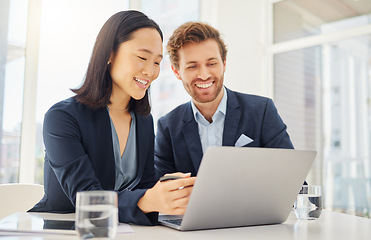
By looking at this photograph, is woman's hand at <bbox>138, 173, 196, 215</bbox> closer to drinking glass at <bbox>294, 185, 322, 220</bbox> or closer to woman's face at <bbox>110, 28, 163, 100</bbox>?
drinking glass at <bbox>294, 185, 322, 220</bbox>

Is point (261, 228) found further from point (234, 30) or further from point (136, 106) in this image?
point (234, 30)

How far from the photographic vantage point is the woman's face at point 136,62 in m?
1.54

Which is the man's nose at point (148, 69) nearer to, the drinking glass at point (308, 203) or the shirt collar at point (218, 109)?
the shirt collar at point (218, 109)

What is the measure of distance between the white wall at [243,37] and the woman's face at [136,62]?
3.52m

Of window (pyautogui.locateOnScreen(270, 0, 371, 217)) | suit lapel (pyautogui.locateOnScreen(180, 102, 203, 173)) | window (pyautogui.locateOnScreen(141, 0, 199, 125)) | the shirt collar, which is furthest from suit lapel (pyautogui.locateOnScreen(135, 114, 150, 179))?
window (pyautogui.locateOnScreen(270, 0, 371, 217))

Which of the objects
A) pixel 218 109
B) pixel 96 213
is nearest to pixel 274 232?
pixel 96 213

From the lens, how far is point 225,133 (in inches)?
81.0

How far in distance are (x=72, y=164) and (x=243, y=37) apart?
4196mm

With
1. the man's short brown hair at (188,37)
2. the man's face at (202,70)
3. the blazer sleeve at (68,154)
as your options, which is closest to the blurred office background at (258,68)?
the man's short brown hair at (188,37)

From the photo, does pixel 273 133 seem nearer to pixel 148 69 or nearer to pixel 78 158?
pixel 148 69

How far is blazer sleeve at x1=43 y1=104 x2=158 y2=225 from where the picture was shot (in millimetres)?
1142

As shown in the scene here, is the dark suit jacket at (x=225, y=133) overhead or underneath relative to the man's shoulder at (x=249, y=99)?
underneath

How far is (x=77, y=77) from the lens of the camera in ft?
11.9

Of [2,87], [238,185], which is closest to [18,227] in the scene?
[238,185]
